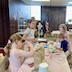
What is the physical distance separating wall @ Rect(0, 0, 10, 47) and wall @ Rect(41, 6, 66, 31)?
16.0 feet

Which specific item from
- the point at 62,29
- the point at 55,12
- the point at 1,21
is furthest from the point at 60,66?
the point at 55,12

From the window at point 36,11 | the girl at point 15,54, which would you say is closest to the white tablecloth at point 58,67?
the girl at point 15,54

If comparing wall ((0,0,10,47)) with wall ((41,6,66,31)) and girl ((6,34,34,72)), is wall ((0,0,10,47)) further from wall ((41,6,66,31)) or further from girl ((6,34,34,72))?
wall ((41,6,66,31))

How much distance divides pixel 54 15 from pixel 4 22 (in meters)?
5.24

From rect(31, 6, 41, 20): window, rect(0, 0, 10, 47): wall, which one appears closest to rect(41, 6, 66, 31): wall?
rect(31, 6, 41, 20): window

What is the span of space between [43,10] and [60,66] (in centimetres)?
829

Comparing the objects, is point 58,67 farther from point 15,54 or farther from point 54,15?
point 54,15

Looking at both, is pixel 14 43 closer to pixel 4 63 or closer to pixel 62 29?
pixel 4 63

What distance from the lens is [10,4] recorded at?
506 cm

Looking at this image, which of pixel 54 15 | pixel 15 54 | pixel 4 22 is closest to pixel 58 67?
Result: pixel 15 54

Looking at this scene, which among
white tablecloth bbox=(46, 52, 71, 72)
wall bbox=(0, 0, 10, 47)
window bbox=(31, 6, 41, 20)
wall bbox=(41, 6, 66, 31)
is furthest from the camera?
window bbox=(31, 6, 41, 20)

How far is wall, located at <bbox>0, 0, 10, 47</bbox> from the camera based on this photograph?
5.01m

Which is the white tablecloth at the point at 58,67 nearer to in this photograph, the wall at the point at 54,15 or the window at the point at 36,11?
the wall at the point at 54,15

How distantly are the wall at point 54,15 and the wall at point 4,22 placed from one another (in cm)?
487
